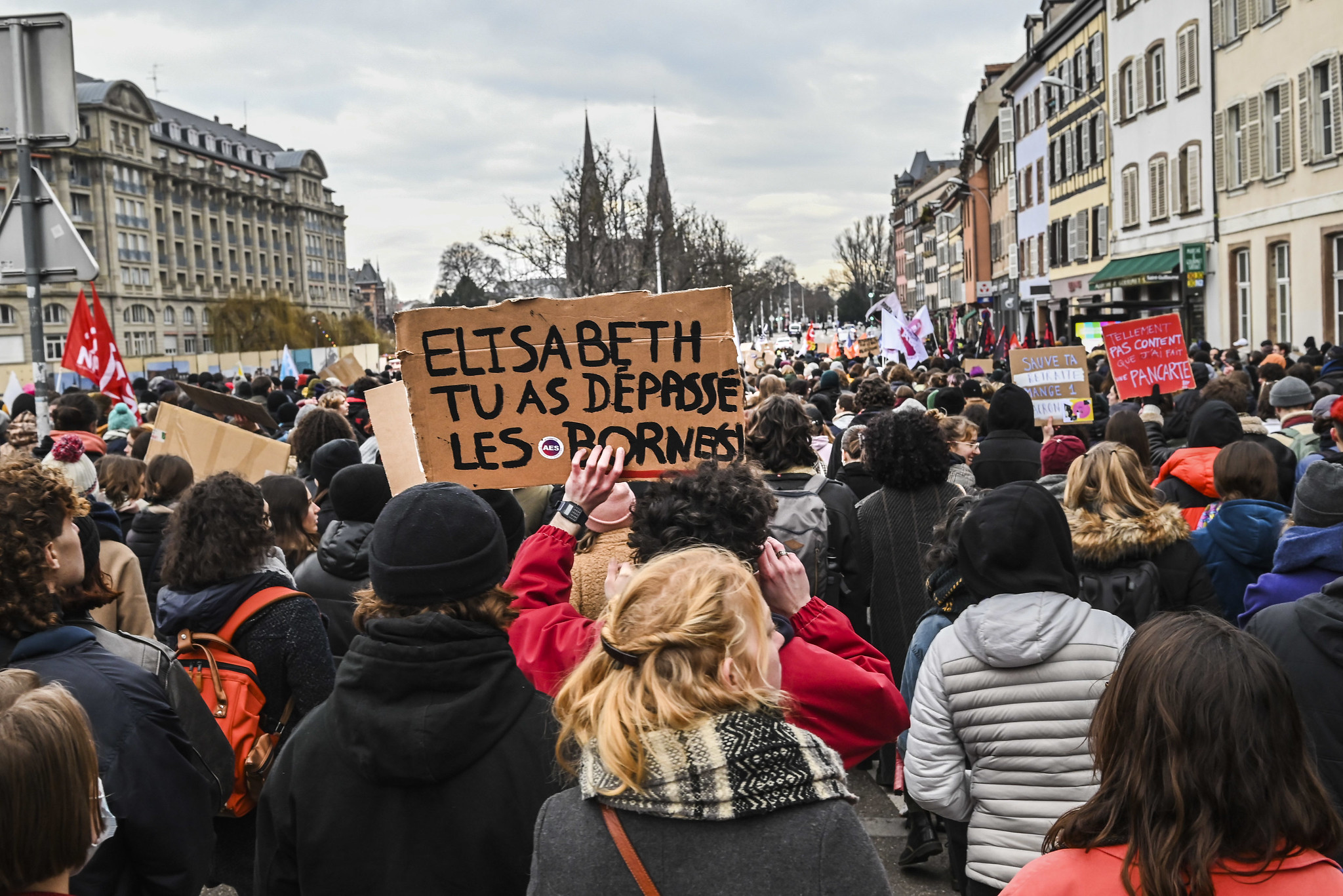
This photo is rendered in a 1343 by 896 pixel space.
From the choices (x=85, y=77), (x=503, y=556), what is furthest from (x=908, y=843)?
(x=85, y=77)

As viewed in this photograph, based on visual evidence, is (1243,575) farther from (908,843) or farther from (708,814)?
(708,814)

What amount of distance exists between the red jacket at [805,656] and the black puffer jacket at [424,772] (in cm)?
31

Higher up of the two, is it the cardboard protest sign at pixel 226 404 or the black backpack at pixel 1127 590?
the cardboard protest sign at pixel 226 404

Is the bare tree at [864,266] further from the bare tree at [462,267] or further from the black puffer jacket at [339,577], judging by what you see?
the black puffer jacket at [339,577]

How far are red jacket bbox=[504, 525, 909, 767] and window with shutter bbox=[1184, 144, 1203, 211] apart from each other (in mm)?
28732

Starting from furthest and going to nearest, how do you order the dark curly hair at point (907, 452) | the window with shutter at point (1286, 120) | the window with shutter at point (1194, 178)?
1. the window with shutter at point (1194, 178)
2. the window with shutter at point (1286, 120)
3. the dark curly hair at point (907, 452)

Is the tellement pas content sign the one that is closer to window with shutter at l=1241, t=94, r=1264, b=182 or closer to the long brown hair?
the long brown hair

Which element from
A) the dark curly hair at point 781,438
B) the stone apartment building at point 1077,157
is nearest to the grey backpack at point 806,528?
the dark curly hair at point 781,438

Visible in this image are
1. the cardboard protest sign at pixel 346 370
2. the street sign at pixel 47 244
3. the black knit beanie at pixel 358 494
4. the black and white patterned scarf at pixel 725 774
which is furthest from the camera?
the cardboard protest sign at pixel 346 370

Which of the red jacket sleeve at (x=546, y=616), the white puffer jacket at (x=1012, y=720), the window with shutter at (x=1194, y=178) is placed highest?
the window with shutter at (x=1194, y=178)

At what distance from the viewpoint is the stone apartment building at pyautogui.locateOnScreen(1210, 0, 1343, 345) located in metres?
22.0

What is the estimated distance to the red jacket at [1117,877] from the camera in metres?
1.95

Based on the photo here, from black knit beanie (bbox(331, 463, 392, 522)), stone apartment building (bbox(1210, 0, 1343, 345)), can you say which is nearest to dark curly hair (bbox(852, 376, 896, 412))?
black knit beanie (bbox(331, 463, 392, 522))

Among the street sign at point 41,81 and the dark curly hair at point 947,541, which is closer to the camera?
the dark curly hair at point 947,541
